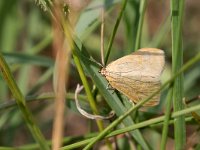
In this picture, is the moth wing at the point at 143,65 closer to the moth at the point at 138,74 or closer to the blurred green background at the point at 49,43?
the moth at the point at 138,74

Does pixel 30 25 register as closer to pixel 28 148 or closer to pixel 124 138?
pixel 124 138

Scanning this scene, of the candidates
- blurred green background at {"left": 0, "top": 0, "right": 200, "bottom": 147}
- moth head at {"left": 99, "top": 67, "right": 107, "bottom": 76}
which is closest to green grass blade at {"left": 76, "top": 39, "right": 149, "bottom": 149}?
moth head at {"left": 99, "top": 67, "right": 107, "bottom": 76}

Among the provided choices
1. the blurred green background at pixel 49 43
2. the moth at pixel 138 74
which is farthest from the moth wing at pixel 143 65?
the blurred green background at pixel 49 43

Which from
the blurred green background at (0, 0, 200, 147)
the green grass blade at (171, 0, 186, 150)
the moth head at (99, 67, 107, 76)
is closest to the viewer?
the green grass blade at (171, 0, 186, 150)

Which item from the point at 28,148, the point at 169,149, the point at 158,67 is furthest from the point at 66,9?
the point at 169,149

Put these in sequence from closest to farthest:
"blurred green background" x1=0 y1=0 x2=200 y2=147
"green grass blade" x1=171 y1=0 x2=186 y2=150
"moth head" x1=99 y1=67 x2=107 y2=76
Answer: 1. "green grass blade" x1=171 y1=0 x2=186 y2=150
2. "moth head" x1=99 y1=67 x2=107 y2=76
3. "blurred green background" x1=0 y1=0 x2=200 y2=147

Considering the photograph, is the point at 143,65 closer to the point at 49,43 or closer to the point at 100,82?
the point at 100,82


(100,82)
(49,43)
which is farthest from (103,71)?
(49,43)

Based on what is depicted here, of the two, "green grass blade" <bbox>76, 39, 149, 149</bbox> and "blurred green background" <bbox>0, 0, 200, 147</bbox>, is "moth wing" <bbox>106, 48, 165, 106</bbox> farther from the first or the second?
"blurred green background" <bbox>0, 0, 200, 147</bbox>
